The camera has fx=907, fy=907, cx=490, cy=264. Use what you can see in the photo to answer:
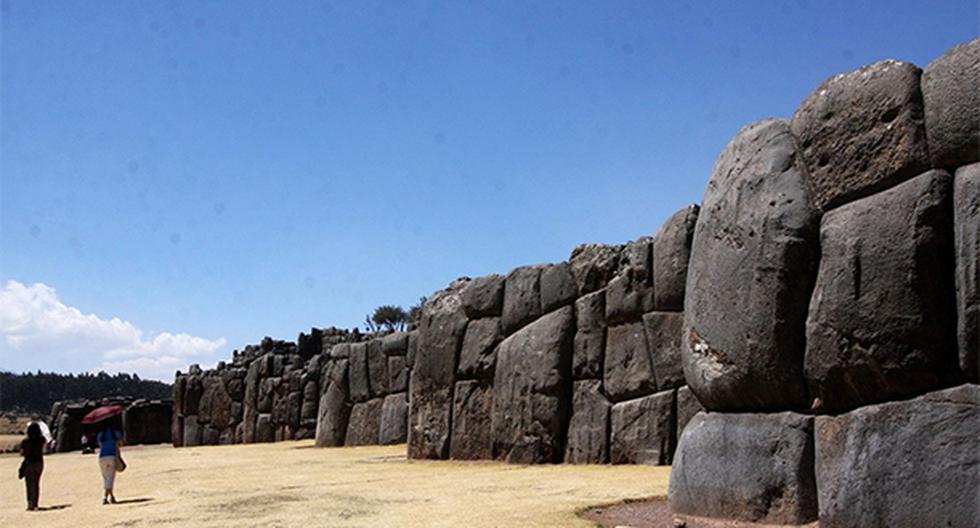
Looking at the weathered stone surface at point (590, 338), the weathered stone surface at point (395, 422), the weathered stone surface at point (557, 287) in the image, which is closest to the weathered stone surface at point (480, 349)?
the weathered stone surface at point (557, 287)

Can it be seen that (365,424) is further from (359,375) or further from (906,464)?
(906,464)

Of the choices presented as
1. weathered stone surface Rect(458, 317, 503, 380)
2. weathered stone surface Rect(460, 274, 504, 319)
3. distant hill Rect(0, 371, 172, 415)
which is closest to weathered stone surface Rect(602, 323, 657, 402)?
weathered stone surface Rect(458, 317, 503, 380)

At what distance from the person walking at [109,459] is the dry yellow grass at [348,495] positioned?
1.04ft

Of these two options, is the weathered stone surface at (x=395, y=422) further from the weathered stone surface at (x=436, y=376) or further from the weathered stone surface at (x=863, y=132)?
the weathered stone surface at (x=863, y=132)

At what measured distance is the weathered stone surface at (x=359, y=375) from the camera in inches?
995

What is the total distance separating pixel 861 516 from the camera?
6.34 m

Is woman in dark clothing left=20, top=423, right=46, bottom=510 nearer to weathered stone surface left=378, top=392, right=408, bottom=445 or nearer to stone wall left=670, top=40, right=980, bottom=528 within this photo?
stone wall left=670, top=40, right=980, bottom=528

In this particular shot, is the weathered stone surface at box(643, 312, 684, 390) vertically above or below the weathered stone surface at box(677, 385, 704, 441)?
above

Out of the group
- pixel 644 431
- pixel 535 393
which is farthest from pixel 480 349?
pixel 644 431

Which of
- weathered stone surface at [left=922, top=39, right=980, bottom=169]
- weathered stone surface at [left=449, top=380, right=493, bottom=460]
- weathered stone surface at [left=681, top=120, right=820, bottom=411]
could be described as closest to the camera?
weathered stone surface at [left=922, top=39, right=980, bottom=169]

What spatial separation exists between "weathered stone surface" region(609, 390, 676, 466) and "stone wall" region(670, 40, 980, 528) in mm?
4989

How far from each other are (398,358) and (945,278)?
19.2 meters

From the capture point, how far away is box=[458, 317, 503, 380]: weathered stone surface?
54.5 ft

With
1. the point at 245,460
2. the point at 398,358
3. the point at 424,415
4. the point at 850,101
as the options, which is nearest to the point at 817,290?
the point at 850,101
